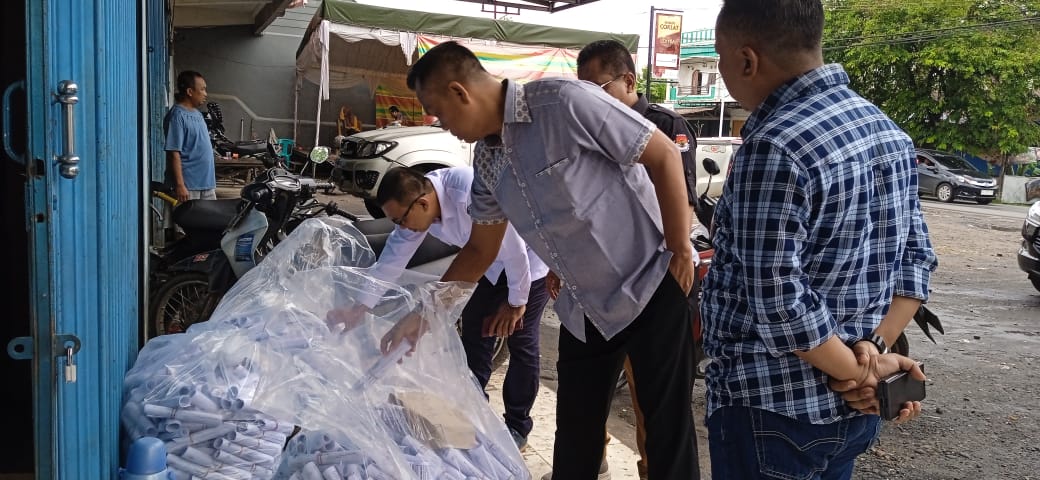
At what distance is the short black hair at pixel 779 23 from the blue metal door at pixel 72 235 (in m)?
1.37

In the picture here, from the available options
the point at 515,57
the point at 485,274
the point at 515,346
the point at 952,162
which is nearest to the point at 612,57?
the point at 485,274

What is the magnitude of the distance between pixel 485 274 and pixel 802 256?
2154 mm

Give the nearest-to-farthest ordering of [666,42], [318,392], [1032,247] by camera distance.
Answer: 1. [318,392]
2. [1032,247]
3. [666,42]

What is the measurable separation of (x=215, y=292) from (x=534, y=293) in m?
2.04

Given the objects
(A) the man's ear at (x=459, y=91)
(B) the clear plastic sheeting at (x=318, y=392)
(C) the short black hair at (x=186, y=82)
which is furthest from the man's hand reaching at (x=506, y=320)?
(C) the short black hair at (x=186, y=82)

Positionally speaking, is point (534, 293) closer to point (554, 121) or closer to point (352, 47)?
point (554, 121)

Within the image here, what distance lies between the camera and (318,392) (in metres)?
2.41

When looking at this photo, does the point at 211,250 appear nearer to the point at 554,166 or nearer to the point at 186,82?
the point at 186,82

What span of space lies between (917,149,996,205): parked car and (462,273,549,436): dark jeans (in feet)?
64.2

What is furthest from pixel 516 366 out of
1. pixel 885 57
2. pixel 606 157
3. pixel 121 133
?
pixel 885 57

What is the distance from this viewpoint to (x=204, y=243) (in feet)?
15.4

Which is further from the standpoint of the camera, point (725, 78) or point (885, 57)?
point (885, 57)

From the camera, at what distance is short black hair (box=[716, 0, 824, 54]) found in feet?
4.68

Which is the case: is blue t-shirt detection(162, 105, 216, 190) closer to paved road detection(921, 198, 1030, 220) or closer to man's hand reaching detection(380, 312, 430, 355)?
man's hand reaching detection(380, 312, 430, 355)
